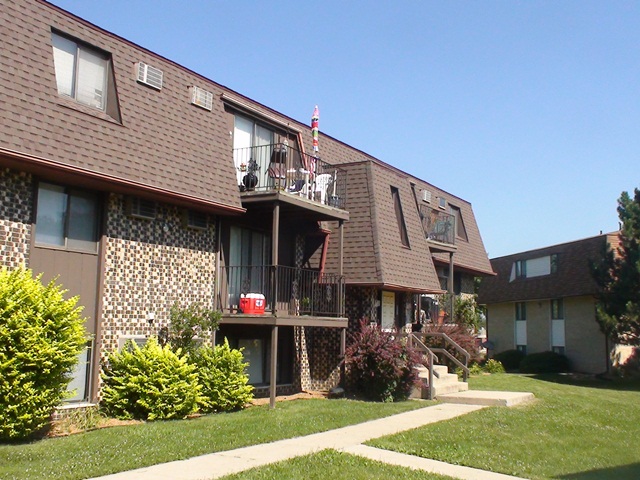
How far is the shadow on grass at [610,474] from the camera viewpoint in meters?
9.79

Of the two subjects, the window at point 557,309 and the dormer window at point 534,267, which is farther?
the dormer window at point 534,267

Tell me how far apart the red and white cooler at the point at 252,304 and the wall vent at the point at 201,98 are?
14.3 feet

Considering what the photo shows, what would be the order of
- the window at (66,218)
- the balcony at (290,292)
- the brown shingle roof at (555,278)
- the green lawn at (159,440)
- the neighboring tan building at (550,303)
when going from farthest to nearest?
the brown shingle roof at (555,278), the neighboring tan building at (550,303), the balcony at (290,292), the window at (66,218), the green lawn at (159,440)

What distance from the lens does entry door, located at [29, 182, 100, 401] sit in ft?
39.1

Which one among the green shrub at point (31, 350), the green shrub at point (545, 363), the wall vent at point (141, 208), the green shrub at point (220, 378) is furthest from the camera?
the green shrub at point (545, 363)

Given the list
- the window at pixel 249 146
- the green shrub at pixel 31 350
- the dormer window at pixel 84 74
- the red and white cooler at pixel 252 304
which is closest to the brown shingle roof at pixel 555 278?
the window at pixel 249 146

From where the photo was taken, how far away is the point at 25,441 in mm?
10055

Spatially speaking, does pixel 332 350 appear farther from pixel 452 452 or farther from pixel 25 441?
pixel 25 441

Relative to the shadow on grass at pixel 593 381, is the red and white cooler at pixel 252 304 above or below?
above

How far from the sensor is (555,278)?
34.1m

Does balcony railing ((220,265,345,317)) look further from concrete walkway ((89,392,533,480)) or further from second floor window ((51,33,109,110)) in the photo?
second floor window ((51,33,109,110))

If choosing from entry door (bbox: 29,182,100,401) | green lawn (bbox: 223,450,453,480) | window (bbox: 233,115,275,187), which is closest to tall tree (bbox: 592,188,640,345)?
window (bbox: 233,115,275,187)

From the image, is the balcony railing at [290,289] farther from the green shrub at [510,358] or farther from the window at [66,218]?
the green shrub at [510,358]

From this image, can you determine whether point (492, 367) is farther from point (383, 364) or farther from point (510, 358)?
point (383, 364)
